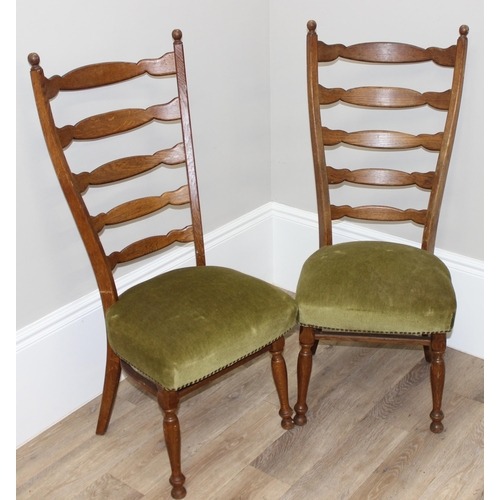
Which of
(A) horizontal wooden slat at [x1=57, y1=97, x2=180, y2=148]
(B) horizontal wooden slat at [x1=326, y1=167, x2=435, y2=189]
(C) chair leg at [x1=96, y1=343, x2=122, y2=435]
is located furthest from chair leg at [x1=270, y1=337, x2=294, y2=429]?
(A) horizontal wooden slat at [x1=57, y1=97, x2=180, y2=148]

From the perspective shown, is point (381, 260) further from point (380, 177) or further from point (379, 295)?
point (380, 177)

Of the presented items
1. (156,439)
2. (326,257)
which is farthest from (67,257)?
(326,257)

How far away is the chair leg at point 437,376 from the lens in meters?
2.18

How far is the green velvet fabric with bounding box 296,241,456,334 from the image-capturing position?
2.12 metres

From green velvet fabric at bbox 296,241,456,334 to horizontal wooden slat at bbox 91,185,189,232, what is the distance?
0.45 m

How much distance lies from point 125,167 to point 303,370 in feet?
2.69

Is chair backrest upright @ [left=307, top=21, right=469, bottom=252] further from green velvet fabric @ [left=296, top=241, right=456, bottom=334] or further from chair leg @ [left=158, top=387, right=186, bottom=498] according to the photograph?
chair leg @ [left=158, top=387, right=186, bottom=498]

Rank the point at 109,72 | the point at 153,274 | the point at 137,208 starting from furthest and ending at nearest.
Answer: the point at 153,274 < the point at 137,208 < the point at 109,72

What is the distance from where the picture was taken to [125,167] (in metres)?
2.17

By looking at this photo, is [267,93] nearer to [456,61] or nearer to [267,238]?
[267,238]

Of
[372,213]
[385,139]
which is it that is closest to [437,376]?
[372,213]

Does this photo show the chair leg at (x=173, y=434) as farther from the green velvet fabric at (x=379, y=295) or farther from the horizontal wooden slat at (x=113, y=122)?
the horizontal wooden slat at (x=113, y=122)

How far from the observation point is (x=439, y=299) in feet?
6.97

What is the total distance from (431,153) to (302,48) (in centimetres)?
62
